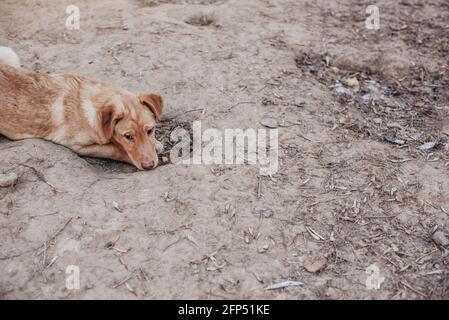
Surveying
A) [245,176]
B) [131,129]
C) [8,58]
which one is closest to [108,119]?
[131,129]

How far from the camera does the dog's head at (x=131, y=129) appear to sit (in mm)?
4457

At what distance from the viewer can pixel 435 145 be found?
4.92 meters

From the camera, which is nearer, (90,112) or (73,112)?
(90,112)

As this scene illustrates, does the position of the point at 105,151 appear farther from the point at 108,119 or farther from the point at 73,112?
the point at 73,112

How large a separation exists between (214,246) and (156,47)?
3.54 m

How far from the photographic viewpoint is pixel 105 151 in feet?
15.7

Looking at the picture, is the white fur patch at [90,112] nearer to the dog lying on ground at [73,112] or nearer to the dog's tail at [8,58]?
the dog lying on ground at [73,112]

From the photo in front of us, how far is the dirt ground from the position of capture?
354 centimetres

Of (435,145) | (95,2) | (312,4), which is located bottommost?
(435,145)

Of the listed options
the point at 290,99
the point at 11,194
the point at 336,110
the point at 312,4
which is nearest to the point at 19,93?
the point at 11,194

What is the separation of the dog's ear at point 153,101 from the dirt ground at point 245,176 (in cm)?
48

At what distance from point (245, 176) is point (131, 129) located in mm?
1253

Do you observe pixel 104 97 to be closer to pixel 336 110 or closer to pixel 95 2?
pixel 336 110

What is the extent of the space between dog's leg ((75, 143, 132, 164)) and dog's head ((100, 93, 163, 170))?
0.12m
